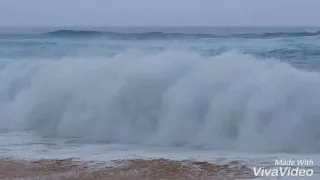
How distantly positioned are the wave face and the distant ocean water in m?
0.02

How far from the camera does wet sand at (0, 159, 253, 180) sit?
20.9 ft

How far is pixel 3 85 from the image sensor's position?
13.8 meters

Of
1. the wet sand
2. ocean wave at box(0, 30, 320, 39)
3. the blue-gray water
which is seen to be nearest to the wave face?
the blue-gray water

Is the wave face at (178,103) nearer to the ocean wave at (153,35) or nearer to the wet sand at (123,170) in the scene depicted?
the wet sand at (123,170)

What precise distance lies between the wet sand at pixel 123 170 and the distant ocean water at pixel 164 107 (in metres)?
0.71

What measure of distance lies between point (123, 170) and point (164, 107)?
3.65 meters

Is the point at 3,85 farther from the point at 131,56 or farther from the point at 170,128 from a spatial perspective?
the point at 170,128

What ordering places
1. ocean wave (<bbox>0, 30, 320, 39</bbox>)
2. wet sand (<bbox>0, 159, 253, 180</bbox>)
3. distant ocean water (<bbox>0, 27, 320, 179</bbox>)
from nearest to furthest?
wet sand (<bbox>0, 159, 253, 180</bbox>) < distant ocean water (<bbox>0, 27, 320, 179</bbox>) < ocean wave (<bbox>0, 30, 320, 39</bbox>)

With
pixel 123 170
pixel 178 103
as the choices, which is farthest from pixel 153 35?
pixel 123 170

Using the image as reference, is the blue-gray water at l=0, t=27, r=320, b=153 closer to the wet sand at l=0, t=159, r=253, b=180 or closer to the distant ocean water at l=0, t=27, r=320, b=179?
the distant ocean water at l=0, t=27, r=320, b=179

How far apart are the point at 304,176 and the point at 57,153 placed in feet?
11.5

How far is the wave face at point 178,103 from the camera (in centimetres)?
886

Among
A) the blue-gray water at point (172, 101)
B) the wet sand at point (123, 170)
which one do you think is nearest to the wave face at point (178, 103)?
the blue-gray water at point (172, 101)

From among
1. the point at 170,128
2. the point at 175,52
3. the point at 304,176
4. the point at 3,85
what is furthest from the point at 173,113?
the point at 3,85
